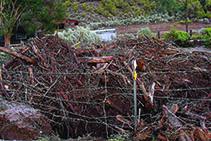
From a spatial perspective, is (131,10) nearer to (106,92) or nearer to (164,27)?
(164,27)

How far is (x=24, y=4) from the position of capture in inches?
787

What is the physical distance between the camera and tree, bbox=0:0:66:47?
18.8 meters

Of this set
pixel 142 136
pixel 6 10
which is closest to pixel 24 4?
pixel 6 10

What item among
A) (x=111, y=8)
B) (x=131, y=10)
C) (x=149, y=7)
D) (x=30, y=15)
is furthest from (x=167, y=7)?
(x=30, y=15)

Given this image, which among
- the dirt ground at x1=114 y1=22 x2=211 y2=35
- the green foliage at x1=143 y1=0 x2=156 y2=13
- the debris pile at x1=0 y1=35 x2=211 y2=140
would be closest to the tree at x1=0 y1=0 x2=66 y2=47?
the dirt ground at x1=114 y1=22 x2=211 y2=35

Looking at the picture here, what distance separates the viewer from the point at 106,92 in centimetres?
401

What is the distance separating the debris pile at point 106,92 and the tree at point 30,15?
51.6 ft

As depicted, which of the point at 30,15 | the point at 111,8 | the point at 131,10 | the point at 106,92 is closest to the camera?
the point at 106,92

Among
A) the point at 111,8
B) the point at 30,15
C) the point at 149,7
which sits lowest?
the point at 30,15

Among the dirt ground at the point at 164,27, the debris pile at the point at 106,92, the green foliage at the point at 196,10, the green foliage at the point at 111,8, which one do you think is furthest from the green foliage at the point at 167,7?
the debris pile at the point at 106,92

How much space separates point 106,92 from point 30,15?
18.6m

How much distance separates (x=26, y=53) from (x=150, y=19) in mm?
24160

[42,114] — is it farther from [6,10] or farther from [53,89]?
[6,10]

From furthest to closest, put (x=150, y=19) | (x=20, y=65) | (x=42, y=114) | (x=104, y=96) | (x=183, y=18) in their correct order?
1. (x=183, y=18)
2. (x=150, y=19)
3. (x=20, y=65)
4. (x=104, y=96)
5. (x=42, y=114)
